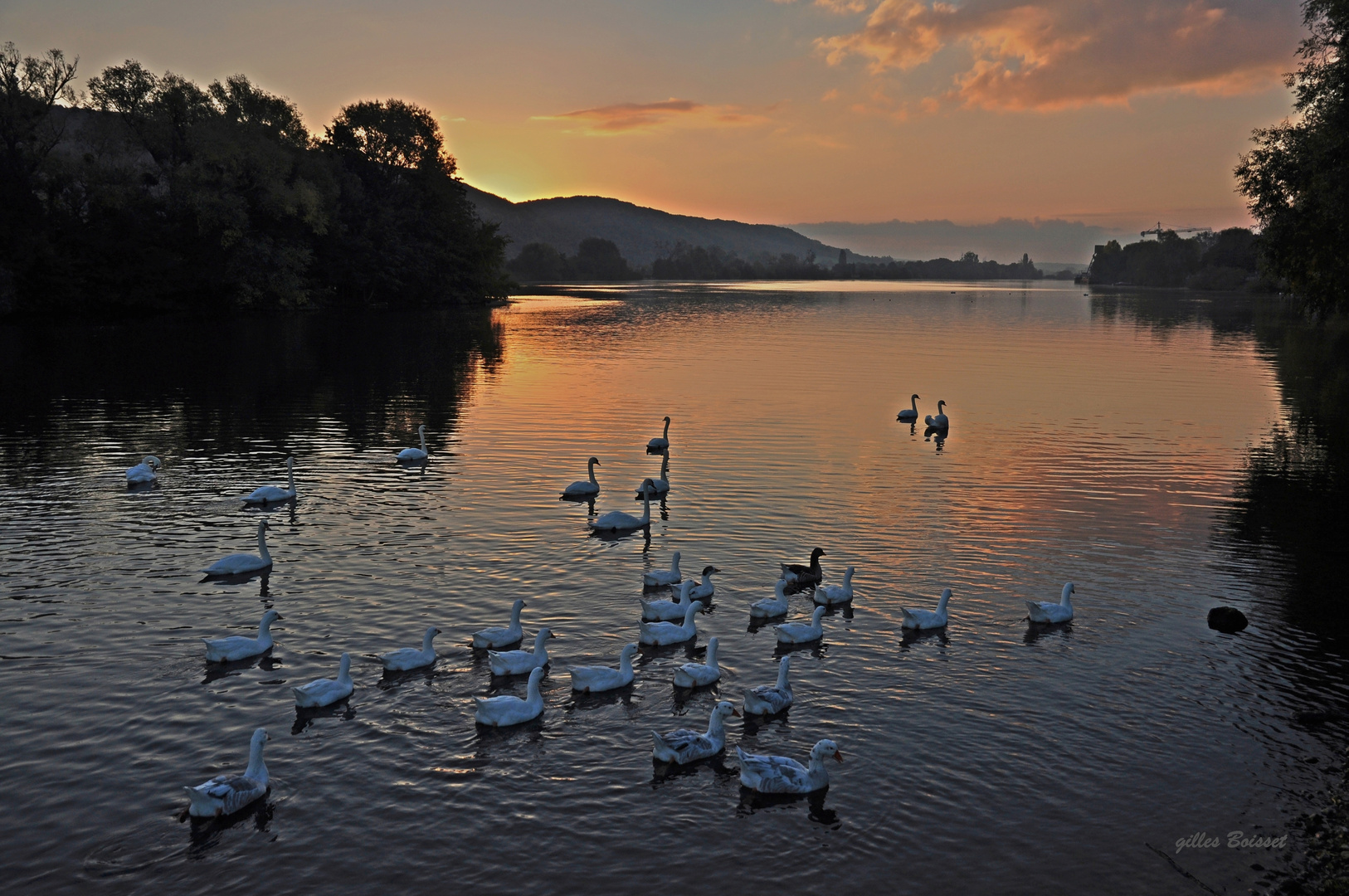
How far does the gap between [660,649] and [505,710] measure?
476 cm

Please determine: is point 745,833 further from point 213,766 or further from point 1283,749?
point 1283,749

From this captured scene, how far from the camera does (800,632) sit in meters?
21.3

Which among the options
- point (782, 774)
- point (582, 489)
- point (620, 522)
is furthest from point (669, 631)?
point (582, 489)

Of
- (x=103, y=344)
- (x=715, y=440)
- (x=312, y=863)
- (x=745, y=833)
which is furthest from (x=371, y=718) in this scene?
(x=103, y=344)

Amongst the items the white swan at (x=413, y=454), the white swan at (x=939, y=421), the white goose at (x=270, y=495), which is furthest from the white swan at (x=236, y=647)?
the white swan at (x=939, y=421)

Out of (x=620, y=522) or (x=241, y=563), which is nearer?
(x=241, y=563)

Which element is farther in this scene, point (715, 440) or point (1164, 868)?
point (715, 440)

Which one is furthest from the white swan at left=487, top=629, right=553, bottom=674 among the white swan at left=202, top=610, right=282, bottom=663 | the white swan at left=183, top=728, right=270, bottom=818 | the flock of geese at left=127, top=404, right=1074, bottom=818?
the white swan at left=183, top=728, right=270, bottom=818

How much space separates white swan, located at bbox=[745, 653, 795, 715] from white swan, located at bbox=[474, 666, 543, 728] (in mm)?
3724

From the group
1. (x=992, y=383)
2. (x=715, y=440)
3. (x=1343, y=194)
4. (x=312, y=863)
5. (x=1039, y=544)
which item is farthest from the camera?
(x=992, y=383)

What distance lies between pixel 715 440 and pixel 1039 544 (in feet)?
60.4

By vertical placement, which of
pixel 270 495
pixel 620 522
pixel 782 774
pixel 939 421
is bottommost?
pixel 782 774

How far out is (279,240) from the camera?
115 metres

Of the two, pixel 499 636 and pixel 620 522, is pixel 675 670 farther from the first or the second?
pixel 620 522
